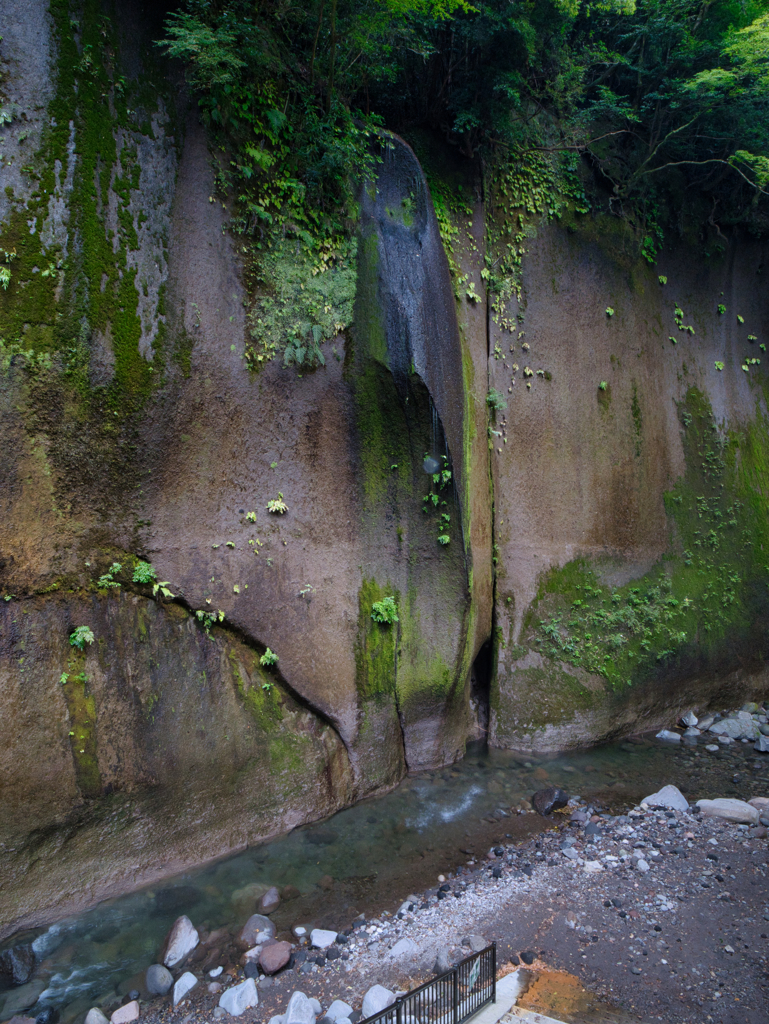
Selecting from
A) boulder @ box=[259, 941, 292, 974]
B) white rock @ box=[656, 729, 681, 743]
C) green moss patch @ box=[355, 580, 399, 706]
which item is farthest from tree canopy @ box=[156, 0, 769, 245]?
white rock @ box=[656, 729, 681, 743]

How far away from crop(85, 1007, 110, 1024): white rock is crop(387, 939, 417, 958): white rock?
1938 mm

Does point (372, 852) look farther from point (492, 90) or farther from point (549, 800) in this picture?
point (492, 90)

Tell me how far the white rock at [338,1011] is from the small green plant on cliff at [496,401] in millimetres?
6473

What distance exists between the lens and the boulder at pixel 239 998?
156 inches

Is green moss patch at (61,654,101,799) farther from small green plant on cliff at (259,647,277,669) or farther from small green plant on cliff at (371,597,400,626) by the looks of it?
small green plant on cliff at (371,597,400,626)

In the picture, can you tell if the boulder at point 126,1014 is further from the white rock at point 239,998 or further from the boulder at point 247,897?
the boulder at point 247,897

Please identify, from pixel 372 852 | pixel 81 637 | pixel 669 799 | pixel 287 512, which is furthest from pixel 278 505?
pixel 669 799

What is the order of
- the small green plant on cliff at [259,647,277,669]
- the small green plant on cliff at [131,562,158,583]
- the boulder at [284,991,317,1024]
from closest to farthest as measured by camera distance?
the boulder at [284,991,317,1024], the small green plant on cliff at [131,562,158,583], the small green plant on cliff at [259,647,277,669]

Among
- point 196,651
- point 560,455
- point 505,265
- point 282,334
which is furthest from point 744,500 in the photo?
point 196,651

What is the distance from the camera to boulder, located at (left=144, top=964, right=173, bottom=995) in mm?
4176

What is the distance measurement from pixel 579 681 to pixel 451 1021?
532 cm

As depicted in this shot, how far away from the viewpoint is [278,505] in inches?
241

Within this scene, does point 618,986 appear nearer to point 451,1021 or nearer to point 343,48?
point 451,1021

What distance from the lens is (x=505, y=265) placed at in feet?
27.1
